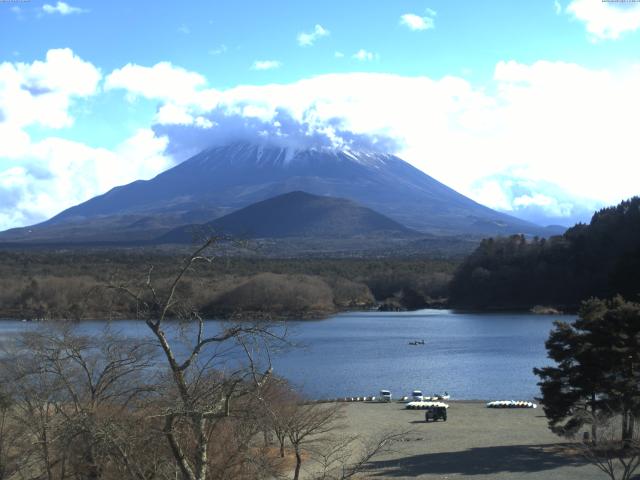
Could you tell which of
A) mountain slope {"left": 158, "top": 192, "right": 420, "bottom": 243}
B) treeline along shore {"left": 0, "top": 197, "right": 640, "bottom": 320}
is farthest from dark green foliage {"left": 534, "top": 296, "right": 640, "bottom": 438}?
mountain slope {"left": 158, "top": 192, "right": 420, "bottom": 243}

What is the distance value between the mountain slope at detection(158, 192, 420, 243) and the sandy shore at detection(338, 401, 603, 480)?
434 feet

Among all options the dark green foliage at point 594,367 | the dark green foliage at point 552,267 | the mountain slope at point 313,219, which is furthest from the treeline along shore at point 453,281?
the mountain slope at point 313,219

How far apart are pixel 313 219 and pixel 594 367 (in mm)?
157852

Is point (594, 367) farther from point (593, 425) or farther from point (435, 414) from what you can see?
point (435, 414)

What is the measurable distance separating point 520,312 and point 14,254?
210 ft

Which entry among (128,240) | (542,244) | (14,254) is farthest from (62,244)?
(542,244)

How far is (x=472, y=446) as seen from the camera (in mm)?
20062

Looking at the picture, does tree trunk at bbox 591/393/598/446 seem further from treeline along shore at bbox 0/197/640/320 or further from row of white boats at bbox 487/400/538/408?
treeline along shore at bbox 0/197/640/320

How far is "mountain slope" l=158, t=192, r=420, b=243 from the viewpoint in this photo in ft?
543

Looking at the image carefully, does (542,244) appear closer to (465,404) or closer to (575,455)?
(465,404)

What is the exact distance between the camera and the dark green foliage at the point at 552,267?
77188mm

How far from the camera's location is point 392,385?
3441 centimetres

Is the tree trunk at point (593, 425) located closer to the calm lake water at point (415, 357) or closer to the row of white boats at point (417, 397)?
the calm lake water at point (415, 357)

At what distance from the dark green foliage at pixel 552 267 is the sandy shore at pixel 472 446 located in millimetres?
50934
